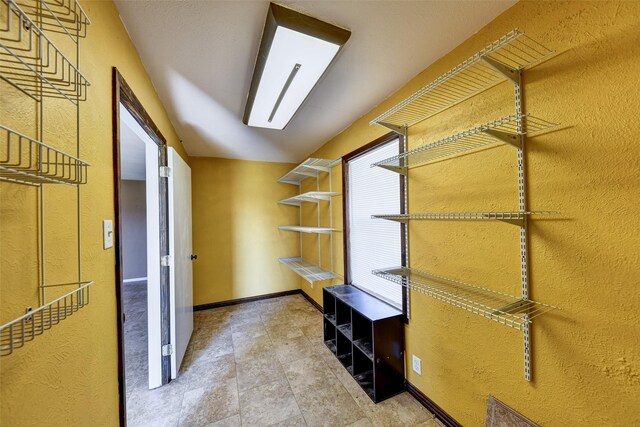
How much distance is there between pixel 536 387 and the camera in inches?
42.4

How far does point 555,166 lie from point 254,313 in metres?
3.31

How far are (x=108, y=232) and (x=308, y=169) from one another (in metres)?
2.31

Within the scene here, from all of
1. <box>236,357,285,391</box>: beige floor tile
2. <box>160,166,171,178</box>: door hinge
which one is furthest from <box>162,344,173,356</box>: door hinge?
<box>160,166,171,178</box>: door hinge

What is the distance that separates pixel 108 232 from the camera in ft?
3.50

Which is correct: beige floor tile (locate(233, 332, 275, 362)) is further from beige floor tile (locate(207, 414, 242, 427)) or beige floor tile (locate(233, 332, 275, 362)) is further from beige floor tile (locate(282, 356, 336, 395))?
beige floor tile (locate(207, 414, 242, 427))

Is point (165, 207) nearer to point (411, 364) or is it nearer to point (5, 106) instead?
point (5, 106)

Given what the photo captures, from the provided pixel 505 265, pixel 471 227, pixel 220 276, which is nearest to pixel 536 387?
pixel 505 265

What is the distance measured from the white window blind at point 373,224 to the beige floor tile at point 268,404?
3.51 ft

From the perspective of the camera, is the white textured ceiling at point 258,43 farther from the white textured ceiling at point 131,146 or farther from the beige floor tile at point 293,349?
the beige floor tile at point 293,349

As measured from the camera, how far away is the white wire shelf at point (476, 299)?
1042 mm

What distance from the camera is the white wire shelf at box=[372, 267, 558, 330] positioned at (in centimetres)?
104

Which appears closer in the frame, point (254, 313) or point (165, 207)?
point (165, 207)

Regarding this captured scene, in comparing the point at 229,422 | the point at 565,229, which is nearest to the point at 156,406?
the point at 229,422

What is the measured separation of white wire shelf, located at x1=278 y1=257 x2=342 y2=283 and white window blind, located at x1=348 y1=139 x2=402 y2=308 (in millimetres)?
346
